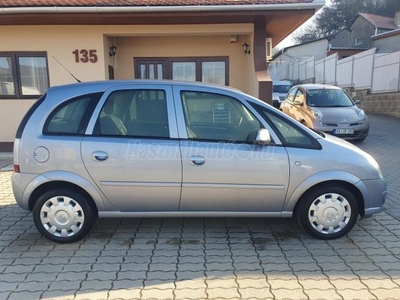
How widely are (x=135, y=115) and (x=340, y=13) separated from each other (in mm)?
52755

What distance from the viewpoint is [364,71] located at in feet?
51.8

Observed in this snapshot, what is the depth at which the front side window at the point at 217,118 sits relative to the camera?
3475mm

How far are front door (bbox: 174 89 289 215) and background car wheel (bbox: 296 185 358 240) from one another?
0.29m

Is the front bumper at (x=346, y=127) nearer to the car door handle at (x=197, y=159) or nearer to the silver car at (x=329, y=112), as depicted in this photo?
the silver car at (x=329, y=112)

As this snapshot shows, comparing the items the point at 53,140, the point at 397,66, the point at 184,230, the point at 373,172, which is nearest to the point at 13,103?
the point at 53,140

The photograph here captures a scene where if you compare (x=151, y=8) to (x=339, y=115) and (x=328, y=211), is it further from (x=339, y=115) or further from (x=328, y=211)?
(x=339, y=115)

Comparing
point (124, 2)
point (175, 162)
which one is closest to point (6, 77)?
point (124, 2)

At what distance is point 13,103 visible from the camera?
315 inches

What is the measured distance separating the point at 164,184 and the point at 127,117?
32.6 inches

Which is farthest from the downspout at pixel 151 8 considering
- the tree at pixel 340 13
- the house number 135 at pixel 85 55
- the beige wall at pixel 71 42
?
the tree at pixel 340 13

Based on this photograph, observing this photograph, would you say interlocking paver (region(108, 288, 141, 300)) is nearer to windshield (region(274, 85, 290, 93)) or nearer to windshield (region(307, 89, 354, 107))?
windshield (region(307, 89, 354, 107))

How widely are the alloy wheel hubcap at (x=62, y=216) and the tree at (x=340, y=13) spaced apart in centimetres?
4932

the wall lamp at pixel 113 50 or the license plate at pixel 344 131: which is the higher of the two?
the wall lamp at pixel 113 50

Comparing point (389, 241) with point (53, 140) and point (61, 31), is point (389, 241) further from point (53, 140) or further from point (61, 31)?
point (61, 31)
